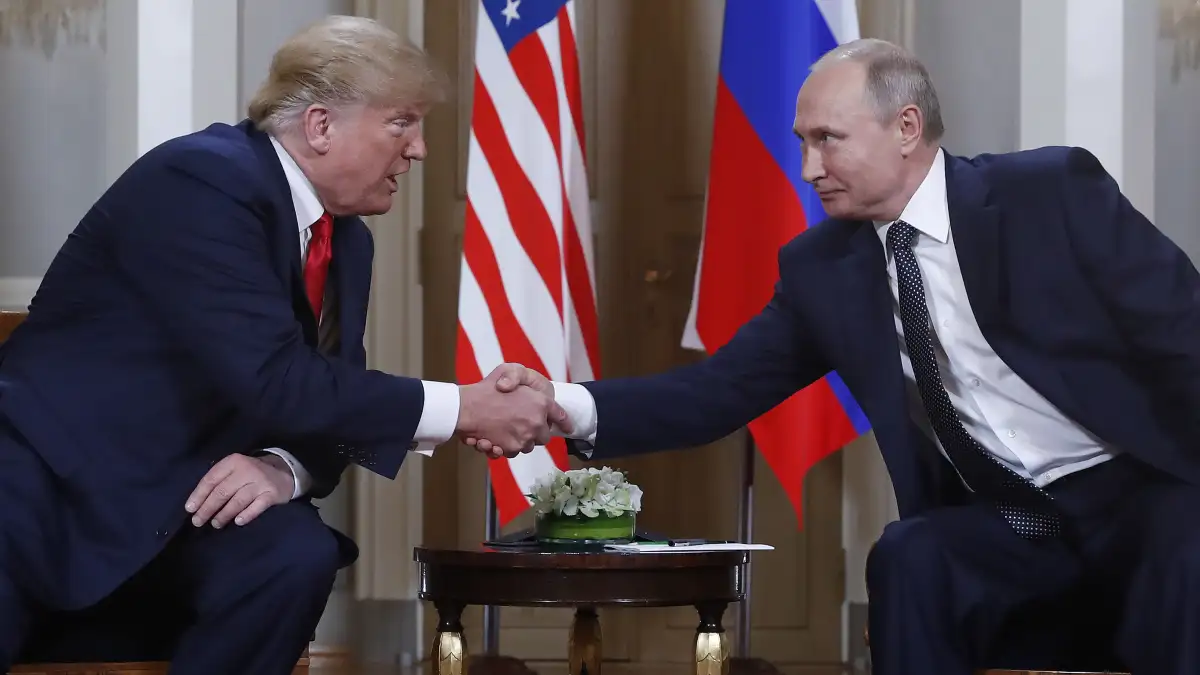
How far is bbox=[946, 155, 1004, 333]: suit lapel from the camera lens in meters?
2.10

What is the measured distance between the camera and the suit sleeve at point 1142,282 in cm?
194

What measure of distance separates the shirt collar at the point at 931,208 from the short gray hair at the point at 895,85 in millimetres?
61

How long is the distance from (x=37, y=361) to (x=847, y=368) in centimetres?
116

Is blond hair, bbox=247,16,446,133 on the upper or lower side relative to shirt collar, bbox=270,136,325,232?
upper

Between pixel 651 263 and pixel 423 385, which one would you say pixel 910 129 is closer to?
pixel 423 385

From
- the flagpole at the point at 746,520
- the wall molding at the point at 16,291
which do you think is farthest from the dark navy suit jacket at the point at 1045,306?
the wall molding at the point at 16,291

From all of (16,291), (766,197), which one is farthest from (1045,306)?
(16,291)

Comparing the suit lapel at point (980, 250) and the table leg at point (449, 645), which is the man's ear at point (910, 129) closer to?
the suit lapel at point (980, 250)

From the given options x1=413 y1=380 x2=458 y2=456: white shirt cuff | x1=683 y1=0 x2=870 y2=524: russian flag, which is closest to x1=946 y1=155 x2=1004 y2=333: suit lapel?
x1=413 y1=380 x2=458 y2=456: white shirt cuff

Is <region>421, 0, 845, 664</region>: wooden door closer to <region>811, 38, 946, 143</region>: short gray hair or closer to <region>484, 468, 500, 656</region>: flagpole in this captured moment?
<region>484, 468, 500, 656</region>: flagpole

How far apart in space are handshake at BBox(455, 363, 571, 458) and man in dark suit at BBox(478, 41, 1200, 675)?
0.13 feet

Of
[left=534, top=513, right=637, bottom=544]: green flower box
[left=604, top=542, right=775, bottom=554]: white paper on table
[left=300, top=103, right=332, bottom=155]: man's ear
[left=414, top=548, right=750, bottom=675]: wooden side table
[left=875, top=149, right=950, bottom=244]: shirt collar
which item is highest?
[left=300, top=103, right=332, bottom=155]: man's ear

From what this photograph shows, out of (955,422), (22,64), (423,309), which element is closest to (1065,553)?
(955,422)

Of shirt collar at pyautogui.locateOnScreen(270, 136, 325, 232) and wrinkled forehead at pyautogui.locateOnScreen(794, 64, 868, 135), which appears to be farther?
wrinkled forehead at pyautogui.locateOnScreen(794, 64, 868, 135)
